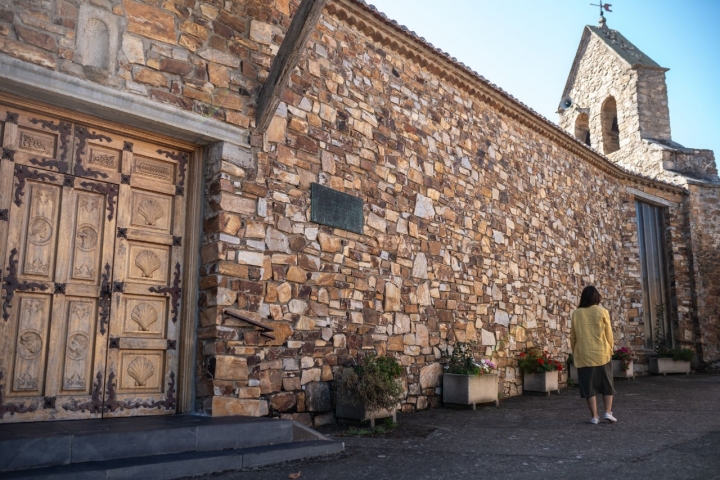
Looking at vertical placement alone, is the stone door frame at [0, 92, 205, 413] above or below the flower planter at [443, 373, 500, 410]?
above

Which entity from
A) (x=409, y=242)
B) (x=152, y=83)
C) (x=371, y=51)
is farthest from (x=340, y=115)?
(x=152, y=83)

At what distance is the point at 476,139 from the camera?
8.85 meters

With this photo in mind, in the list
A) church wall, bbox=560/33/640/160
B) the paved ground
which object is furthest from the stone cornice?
church wall, bbox=560/33/640/160

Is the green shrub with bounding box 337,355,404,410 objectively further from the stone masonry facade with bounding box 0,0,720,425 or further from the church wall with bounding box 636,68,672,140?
the church wall with bounding box 636,68,672,140

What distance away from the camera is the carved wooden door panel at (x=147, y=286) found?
15.8ft

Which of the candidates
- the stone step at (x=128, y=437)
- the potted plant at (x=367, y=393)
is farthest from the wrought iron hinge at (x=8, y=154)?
the potted plant at (x=367, y=393)

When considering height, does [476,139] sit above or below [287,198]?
above

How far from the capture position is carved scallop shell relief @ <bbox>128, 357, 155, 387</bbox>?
16.0 feet

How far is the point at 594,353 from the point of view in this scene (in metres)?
6.31

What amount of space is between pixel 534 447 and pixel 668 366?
31.6 feet

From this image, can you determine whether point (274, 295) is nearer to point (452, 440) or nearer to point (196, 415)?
point (196, 415)

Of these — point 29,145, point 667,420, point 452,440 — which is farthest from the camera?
point 667,420

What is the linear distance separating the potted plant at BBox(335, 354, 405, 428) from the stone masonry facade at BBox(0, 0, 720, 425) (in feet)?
0.64

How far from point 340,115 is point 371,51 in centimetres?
110
